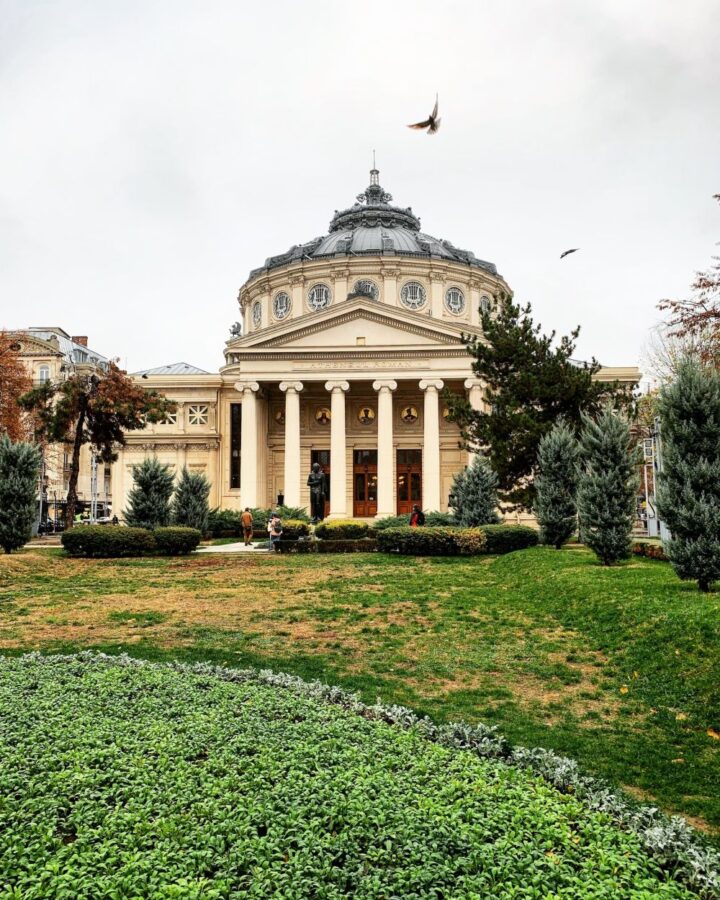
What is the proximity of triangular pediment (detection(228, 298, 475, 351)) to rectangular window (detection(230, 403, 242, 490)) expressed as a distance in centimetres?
883

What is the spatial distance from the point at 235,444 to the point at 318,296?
13334mm

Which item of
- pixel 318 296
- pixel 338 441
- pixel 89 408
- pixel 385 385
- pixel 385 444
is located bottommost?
pixel 385 444

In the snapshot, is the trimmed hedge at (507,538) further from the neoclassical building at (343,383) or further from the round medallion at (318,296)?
the round medallion at (318,296)

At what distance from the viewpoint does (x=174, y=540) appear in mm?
26469

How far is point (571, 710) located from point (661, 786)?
219 centimetres

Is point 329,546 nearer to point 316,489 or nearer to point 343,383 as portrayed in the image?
point 316,489

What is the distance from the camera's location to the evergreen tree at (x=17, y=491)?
24.1 metres

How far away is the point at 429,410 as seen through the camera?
45938mm

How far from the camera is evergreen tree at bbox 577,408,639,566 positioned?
18469 millimetres

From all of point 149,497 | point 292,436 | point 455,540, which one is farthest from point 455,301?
point 455,540

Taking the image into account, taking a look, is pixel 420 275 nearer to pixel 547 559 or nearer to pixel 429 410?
pixel 429 410

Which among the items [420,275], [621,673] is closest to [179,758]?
[621,673]

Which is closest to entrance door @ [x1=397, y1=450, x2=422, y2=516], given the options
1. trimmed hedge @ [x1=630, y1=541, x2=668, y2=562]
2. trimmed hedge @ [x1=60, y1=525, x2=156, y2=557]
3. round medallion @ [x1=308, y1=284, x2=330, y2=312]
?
round medallion @ [x1=308, y1=284, x2=330, y2=312]

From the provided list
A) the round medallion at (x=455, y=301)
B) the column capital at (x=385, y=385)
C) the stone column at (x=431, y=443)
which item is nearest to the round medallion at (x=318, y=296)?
the round medallion at (x=455, y=301)
